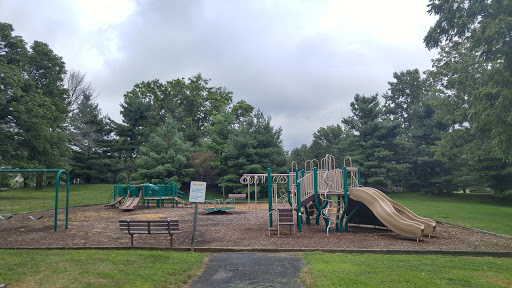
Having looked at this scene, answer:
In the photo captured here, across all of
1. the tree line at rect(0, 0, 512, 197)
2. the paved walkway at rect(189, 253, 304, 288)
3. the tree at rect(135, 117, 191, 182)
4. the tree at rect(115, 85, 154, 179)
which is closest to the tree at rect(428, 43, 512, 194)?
the tree line at rect(0, 0, 512, 197)

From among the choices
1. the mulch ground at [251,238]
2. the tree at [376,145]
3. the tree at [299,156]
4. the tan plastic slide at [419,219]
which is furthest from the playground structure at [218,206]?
the tree at [299,156]

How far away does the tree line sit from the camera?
54.5 ft

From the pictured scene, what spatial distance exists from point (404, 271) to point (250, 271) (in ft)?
9.44

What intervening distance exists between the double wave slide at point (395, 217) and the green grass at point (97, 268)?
6.14 meters

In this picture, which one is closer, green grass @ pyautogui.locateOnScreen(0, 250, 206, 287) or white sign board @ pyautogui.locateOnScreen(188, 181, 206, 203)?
green grass @ pyautogui.locateOnScreen(0, 250, 206, 287)

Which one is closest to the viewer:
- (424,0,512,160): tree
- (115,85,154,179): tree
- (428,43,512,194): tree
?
(424,0,512,160): tree

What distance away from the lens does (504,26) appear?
12.5 meters

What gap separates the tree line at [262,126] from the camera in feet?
54.5

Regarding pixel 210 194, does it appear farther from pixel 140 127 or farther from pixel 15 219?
pixel 15 219

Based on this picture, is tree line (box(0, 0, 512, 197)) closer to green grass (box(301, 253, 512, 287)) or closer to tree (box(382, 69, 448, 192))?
tree (box(382, 69, 448, 192))

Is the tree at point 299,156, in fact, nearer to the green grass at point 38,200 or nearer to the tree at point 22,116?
the green grass at point 38,200

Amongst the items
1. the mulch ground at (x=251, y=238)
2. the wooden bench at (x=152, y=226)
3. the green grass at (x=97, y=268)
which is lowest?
the mulch ground at (x=251, y=238)

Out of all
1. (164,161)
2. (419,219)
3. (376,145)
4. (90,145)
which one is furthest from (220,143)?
(419,219)

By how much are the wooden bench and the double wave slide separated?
6.33 metres
